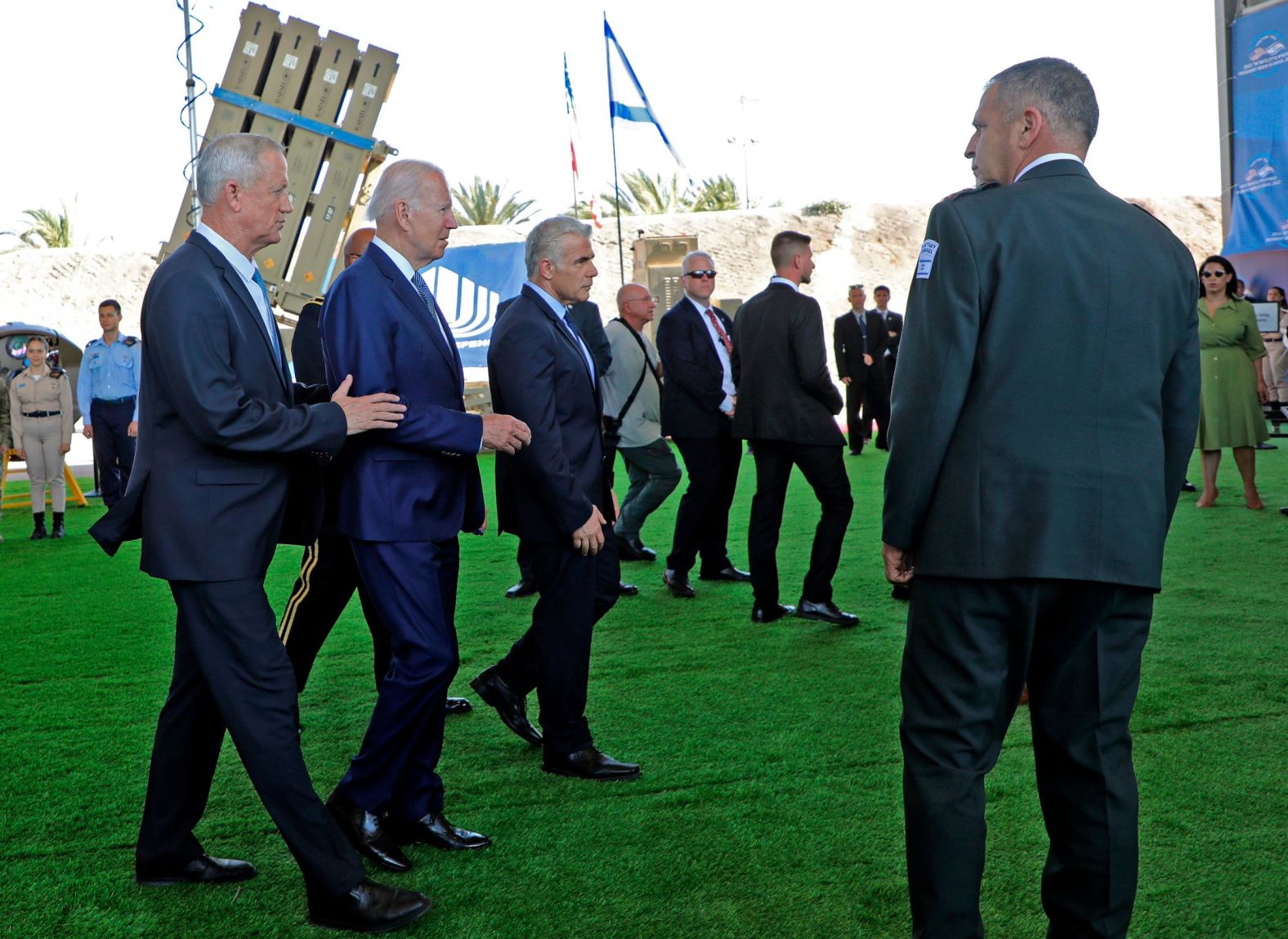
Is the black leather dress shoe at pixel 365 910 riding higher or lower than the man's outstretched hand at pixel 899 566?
lower

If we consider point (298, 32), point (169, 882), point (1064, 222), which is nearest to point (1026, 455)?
point (1064, 222)

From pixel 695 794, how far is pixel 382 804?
971 millimetres

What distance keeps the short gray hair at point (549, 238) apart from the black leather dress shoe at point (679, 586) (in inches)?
126

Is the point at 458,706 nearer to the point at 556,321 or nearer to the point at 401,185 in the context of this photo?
the point at 556,321

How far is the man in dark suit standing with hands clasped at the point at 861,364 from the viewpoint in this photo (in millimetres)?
15148

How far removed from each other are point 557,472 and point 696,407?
3300 millimetres

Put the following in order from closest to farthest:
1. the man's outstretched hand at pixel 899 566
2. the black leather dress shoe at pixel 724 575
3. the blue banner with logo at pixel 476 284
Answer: the man's outstretched hand at pixel 899 566, the black leather dress shoe at pixel 724 575, the blue banner with logo at pixel 476 284

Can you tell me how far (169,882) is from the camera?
10.0ft

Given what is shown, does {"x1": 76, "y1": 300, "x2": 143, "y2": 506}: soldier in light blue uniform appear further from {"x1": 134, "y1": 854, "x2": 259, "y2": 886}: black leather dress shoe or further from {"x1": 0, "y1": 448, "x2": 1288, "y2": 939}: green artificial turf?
{"x1": 134, "y1": 854, "x2": 259, "y2": 886}: black leather dress shoe

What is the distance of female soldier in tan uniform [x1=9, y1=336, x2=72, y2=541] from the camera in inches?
415

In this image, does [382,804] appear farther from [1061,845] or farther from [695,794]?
[1061,845]

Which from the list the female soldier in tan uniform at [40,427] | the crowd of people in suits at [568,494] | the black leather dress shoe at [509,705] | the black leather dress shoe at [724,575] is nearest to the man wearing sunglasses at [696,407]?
the black leather dress shoe at [724,575]

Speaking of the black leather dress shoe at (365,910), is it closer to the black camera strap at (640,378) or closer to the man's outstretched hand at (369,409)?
the man's outstretched hand at (369,409)

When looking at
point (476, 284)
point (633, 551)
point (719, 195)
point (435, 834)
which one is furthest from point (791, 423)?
point (719, 195)
